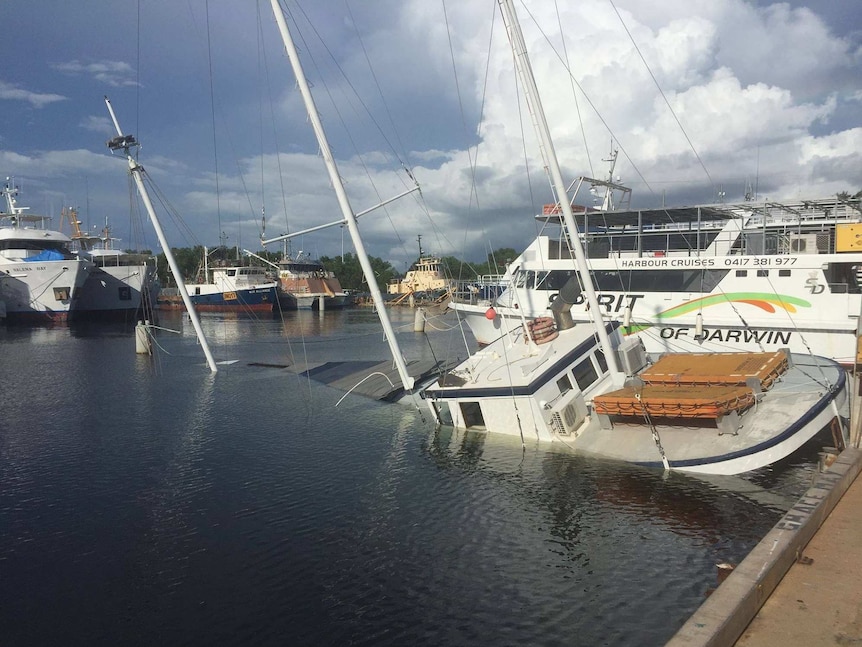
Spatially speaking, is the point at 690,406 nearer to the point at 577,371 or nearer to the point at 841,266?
the point at 577,371

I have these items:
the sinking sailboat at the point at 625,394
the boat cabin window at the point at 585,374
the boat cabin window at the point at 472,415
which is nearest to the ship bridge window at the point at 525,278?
the sinking sailboat at the point at 625,394

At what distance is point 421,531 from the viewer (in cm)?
1505

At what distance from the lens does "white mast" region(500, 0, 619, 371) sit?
69.8 ft

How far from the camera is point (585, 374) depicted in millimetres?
22422

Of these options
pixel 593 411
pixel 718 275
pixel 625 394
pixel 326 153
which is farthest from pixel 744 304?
pixel 326 153

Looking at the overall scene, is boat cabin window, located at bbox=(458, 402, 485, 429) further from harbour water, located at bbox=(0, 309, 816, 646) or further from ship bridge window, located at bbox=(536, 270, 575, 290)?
ship bridge window, located at bbox=(536, 270, 575, 290)

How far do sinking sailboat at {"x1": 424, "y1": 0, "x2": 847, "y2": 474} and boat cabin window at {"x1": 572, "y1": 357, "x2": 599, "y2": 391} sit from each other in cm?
4

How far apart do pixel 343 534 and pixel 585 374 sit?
1070 cm

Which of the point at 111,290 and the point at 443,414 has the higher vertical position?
the point at 111,290

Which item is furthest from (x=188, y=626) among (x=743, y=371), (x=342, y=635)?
(x=743, y=371)

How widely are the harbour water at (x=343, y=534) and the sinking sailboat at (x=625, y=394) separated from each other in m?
0.75

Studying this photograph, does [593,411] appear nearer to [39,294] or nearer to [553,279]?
[553,279]

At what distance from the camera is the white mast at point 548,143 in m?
21.3

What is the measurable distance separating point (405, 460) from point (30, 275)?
79152 mm
